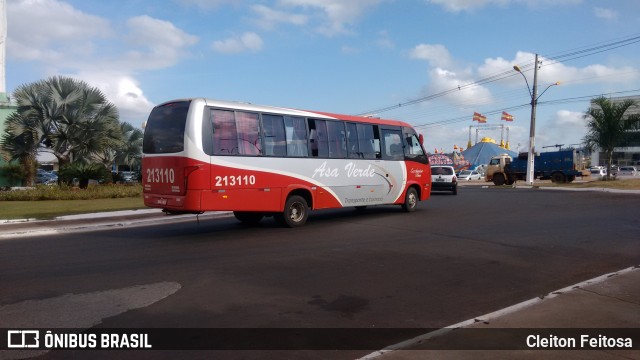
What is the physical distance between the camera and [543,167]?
146ft

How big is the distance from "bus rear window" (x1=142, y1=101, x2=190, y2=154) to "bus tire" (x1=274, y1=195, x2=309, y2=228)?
339 cm

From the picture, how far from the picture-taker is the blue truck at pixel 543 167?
4266 centimetres

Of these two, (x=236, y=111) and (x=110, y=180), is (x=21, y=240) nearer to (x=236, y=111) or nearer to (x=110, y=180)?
(x=236, y=111)

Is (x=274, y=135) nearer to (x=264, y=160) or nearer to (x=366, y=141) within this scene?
(x=264, y=160)

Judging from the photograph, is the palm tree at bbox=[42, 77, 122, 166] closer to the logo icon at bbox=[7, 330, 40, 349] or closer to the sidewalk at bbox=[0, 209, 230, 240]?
the sidewalk at bbox=[0, 209, 230, 240]

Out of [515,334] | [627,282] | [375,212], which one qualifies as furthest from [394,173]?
[515,334]

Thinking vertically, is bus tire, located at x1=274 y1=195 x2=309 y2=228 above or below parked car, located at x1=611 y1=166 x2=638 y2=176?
below

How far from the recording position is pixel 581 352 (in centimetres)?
469

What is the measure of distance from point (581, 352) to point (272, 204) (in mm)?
9079

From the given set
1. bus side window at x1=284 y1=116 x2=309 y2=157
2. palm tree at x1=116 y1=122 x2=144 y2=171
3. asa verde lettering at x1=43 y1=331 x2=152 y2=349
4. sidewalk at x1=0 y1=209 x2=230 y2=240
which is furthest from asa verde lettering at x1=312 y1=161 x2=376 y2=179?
palm tree at x1=116 y1=122 x2=144 y2=171

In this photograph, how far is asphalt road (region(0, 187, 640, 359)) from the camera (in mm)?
5816

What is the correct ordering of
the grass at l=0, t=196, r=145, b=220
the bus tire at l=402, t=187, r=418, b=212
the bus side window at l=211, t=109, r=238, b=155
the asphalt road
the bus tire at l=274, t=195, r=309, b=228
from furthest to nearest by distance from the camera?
the bus tire at l=402, t=187, r=418, b=212 → the grass at l=0, t=196, r=145, b=220 → the bus tire at l=274, t=195, r=309, b=228 → the bus side window at l=211, t=109, r=238, b=155 → the asphalt road

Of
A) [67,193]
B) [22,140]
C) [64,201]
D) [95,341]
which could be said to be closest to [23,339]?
[95,341]

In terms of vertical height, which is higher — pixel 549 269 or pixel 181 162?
pixel 181 162
